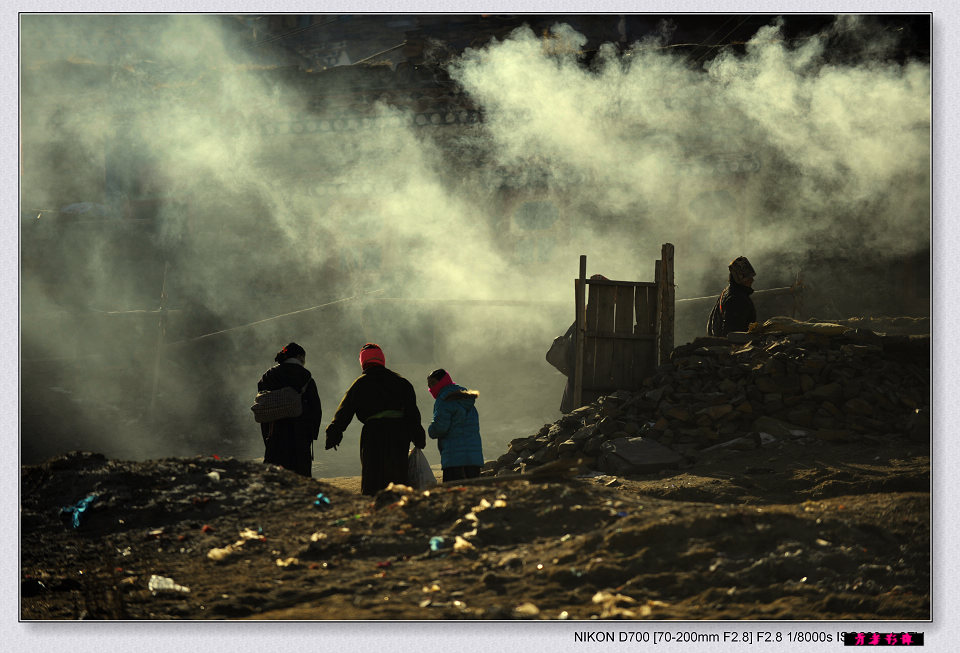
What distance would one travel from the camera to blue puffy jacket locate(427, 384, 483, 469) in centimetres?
530

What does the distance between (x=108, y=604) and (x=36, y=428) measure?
28.4 ft

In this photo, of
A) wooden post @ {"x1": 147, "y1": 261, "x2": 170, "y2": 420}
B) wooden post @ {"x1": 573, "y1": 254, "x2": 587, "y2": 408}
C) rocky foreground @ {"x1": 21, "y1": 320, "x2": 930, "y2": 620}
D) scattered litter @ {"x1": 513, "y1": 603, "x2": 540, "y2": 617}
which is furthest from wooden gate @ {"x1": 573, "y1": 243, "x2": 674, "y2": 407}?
wooden post @ {"x1": 147, "y1": 261, "x2": 170, "y2": 420}

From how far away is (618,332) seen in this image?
8234mm

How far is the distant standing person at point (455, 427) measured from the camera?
530cm

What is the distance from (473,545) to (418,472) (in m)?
1.19

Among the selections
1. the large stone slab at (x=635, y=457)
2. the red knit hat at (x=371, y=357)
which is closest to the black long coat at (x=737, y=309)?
the large stone slab at (x=635, y=457)

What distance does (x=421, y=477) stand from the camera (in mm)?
5156

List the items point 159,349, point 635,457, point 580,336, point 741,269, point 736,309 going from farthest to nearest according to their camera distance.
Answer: point 159,349
point 580,336
point 736,309
point 741,269
point 635,457

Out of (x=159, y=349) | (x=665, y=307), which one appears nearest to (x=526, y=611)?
(x=665, y=307)

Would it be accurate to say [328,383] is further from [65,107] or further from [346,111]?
[65,107]

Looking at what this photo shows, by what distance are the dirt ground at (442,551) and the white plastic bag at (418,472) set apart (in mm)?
395

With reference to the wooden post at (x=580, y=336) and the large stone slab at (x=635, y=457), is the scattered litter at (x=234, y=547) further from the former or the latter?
the wooden post at (x=580, y=336)

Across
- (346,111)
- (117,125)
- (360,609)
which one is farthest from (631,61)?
(360,609)

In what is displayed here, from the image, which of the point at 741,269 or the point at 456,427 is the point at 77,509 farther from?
the point at 741,269
